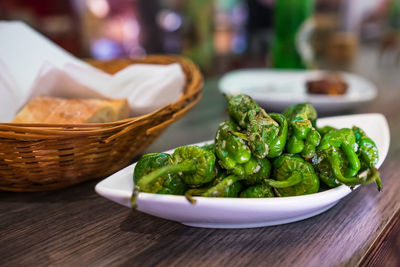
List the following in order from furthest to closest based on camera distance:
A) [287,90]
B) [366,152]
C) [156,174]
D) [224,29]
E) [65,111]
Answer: [224,29] < [287,90] < [65,111] < [366,152] < [156,174]

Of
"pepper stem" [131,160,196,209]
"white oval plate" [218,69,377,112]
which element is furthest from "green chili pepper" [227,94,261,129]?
"white oval plate" [218,69,377,112]

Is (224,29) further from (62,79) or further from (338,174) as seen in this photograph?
(338,174)

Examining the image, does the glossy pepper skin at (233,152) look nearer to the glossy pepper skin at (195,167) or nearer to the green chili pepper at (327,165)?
the glossy pepper skin at (195,167)

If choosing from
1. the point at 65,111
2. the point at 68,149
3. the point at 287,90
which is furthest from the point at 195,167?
the point at 287,90

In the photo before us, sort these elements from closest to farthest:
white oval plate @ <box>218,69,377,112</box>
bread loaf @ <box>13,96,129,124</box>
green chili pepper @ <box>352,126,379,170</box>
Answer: green chili pepper @ <box>352,126,379,170</box>, bread loaf @ <box>13,96,129,124</box>, white oval plate @ <box>218,69,377,112</box>

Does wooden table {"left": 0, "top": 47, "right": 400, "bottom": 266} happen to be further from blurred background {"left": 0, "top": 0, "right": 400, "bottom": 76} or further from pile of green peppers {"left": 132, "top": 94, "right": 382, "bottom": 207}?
blurred background {"left": 0, "top": 0, "right": 400, "bottom": 76}

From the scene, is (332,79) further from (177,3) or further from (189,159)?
(177,3)

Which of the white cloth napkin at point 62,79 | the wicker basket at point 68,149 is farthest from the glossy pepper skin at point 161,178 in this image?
the white cloth napkin at point 62,79
